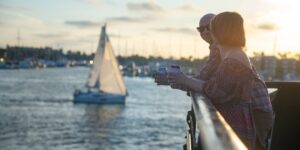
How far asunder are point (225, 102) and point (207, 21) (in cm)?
119

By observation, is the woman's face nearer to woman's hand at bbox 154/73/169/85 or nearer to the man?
the man

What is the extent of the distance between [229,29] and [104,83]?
2557 inches

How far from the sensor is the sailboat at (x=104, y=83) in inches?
2655

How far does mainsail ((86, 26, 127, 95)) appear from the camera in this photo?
67812 millimetres

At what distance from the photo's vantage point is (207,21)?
13.4ft

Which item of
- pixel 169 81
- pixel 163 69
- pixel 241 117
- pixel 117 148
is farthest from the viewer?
pixel 117 148

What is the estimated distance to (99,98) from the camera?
67.7m

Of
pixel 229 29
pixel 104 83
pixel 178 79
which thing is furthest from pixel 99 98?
pixel 229 29

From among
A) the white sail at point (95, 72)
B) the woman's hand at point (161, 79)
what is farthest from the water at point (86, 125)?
the woman's hand at point (161, 79)

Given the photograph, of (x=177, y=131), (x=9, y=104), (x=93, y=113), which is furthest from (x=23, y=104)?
(x=177, y=131)

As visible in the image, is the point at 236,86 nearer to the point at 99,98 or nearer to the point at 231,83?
the point at 231,83

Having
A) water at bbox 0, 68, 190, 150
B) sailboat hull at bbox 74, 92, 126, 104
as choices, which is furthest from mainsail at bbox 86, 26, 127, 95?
water at bbox 0, 68, 190, 150

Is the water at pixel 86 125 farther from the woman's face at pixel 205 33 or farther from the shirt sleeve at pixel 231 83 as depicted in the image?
the shirt sleeve at pixel 231 83

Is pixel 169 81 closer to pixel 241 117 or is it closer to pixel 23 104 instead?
pixel 241 117
